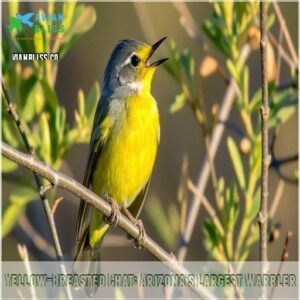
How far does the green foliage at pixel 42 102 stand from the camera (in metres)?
3.97

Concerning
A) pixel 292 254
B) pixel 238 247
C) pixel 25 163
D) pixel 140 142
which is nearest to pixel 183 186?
pixel 238 247

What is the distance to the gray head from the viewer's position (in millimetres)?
4758

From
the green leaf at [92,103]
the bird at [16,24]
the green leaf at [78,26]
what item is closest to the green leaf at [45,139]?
the green leaf at [92,103]

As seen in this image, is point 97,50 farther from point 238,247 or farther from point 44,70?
point 238,247

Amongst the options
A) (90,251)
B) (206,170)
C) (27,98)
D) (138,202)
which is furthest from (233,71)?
(90,251)

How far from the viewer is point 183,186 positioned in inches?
147

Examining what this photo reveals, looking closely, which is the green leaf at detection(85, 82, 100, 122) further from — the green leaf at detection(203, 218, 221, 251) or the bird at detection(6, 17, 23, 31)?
the green leaf at detection(203, 218, 221, 251)

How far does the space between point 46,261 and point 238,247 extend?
113 cm

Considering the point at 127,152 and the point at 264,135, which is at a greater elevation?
the point at 264,135

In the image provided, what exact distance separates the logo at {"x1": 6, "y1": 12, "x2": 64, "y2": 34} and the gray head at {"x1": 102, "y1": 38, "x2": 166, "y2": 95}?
0.76 meters

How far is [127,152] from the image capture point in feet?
14.7

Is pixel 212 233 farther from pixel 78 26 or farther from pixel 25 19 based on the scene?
pixel 25 19

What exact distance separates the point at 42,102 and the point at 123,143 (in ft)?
1.96

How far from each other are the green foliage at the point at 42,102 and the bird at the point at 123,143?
1.35 feet
